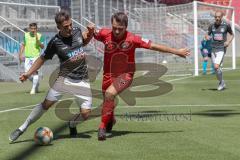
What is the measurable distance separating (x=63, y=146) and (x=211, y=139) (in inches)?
81.6

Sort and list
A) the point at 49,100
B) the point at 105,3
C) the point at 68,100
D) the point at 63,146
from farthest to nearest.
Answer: the point at 105,3 < the point at 68,100 < the point at 49,100 < the point at 63,146

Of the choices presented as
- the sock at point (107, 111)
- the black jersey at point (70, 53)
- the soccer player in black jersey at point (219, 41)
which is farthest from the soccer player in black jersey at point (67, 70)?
the soccer player in black jersey at point (219, 41)

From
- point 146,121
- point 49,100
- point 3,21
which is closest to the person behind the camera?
point 49,100

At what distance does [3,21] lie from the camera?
25.1m

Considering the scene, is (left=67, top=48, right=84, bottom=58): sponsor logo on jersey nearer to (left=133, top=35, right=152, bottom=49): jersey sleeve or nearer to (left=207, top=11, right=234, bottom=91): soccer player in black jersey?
(left=133, top=35, right=152, bottom=49): jersey sleeve

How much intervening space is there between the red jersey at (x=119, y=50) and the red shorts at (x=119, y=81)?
0.20 feet

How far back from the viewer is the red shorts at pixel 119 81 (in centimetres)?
873

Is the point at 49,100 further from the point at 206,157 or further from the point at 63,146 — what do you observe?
the point at 206,157

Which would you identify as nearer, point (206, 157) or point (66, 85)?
point (206, 157)

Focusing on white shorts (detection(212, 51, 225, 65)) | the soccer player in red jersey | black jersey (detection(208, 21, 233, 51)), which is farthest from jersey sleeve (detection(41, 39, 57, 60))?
black jersey (detection(208, 21, 233, 51))

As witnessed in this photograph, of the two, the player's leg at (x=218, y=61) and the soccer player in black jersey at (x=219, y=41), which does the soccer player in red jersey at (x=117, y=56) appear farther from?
the soccer player in black jersey at (x=219, y=41)

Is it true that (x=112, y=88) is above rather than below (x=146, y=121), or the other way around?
above

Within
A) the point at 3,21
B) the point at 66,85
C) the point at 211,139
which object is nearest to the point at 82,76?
the point at 66,85

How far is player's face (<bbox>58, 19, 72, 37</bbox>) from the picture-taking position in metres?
8.08
